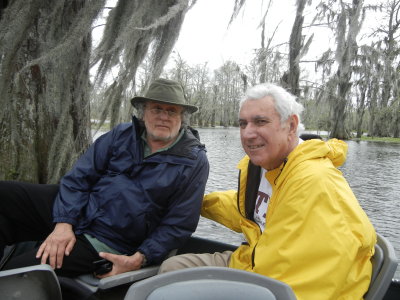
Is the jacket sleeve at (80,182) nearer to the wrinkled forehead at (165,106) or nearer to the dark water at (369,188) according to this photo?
the wrinkled forehead at (165,106)

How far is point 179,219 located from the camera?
2.41 metres

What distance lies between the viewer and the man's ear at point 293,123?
2.07 meters

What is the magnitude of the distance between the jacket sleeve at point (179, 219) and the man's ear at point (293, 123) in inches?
29.5

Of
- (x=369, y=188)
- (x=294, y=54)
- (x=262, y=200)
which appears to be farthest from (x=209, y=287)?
(x=294, y=54)

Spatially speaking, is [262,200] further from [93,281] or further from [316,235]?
[93,281]

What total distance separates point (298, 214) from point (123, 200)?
127 centimetres

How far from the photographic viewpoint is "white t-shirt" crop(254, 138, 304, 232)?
86.0 inches

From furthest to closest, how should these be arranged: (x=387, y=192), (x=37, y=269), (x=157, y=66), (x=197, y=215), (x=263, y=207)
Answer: (x=387, y=192) → (x=157, y=66) → (x=197, y=215) → (x=263, y=207) → (x=37, y=269)

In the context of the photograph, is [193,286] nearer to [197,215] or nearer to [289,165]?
[289,165]

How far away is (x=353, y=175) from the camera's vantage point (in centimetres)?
1238

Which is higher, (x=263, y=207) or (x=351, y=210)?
(x=351, y=210)

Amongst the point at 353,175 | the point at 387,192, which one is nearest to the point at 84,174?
the point at 387,192

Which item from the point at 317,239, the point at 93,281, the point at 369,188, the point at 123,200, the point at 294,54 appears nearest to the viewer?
the point at 317,239

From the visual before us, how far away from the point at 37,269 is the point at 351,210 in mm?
1554
